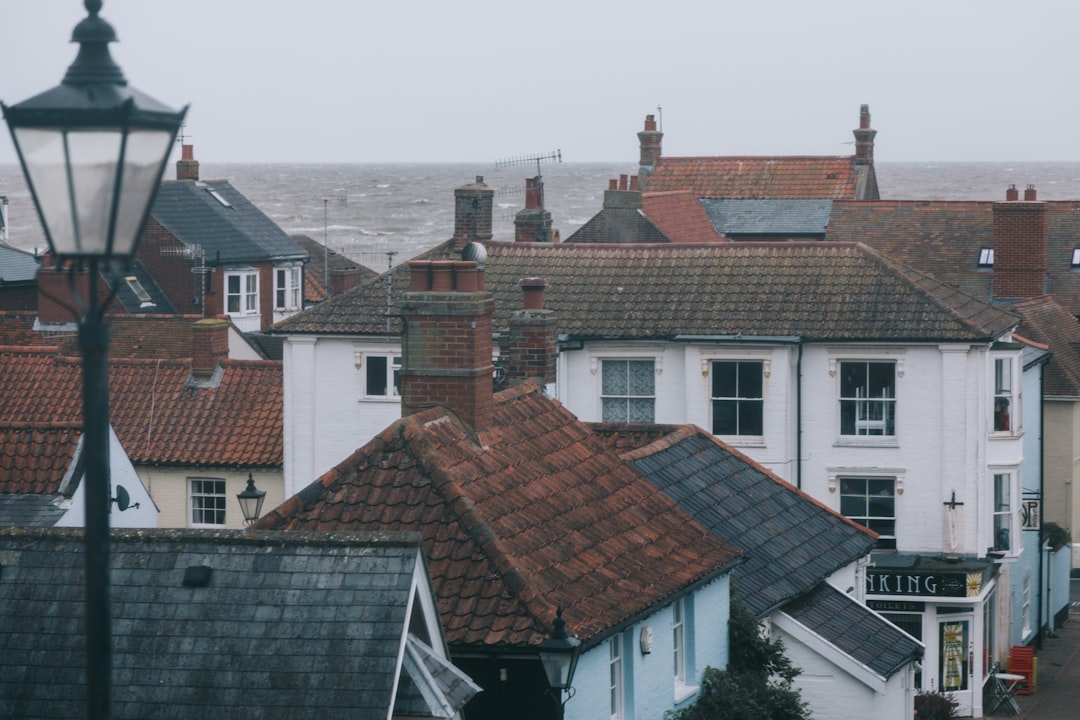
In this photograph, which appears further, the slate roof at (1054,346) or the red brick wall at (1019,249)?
the red brick wall at (1019,249)

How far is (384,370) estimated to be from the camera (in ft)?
127

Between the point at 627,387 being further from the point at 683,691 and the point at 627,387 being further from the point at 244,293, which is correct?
the point at 244,293

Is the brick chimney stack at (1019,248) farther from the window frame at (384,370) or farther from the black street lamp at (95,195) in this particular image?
the black street lamp at (95,195)

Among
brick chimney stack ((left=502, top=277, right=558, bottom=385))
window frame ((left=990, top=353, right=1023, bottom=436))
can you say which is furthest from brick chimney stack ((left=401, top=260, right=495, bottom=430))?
window frame ((left=990, top=353, right=1023, bottom=436))

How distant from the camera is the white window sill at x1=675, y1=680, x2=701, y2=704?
1888cm

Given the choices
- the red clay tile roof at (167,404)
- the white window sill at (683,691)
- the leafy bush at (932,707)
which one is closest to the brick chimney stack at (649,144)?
the red clay tile roof at (167,404)

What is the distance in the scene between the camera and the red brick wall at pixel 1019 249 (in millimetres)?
46969

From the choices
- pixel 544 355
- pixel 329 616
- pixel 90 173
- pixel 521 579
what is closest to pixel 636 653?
pixel 521 579

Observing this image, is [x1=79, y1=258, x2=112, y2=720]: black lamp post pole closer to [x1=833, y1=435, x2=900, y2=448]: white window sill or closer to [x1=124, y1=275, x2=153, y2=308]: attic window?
[x1=833, y1=435, x2=900, y2=448]: white window sill

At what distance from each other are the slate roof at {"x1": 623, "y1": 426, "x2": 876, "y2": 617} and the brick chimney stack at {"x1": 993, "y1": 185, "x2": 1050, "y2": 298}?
22.4 m

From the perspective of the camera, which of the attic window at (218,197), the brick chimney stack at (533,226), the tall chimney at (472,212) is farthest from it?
the attic window at (218,197)

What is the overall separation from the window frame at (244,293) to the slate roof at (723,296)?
90.0 ft

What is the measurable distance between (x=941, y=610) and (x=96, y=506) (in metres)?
→ 31.3

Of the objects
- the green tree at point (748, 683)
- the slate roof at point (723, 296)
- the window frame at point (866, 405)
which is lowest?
the green tree at point (748, 683)
